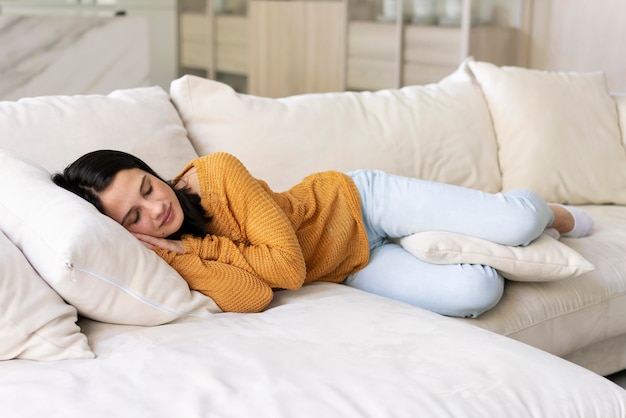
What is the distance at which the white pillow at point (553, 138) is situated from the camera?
2574mm

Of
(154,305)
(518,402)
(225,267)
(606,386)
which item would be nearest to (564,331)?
(606,386)

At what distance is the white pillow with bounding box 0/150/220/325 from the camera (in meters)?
1.35

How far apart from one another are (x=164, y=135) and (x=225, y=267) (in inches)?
21.8

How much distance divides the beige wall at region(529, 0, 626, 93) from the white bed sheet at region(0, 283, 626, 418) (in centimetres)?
280

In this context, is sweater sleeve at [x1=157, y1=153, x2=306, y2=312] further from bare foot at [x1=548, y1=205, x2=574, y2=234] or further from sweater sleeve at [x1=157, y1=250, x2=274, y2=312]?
bare foot at [x1=548, y1=205, x2=574, y2=234]

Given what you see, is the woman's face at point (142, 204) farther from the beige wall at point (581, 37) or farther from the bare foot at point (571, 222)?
the beige wall at point (581, 37)

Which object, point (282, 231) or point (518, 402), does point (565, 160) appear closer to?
point (282, 231)

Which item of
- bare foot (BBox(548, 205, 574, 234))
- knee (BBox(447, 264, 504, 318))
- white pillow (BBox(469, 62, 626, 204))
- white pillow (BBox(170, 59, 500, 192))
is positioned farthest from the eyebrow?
white pillow (BBox(469, 62, 626, 204))

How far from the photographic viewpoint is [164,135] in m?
2.03

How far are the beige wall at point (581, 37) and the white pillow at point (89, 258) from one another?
3012 mm

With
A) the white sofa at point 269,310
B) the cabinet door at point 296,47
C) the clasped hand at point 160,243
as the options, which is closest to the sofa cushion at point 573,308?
the white sofa at point 269,310

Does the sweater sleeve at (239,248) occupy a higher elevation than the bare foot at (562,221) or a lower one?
higher

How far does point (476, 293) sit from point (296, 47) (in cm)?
340

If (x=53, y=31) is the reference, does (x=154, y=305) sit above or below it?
below
